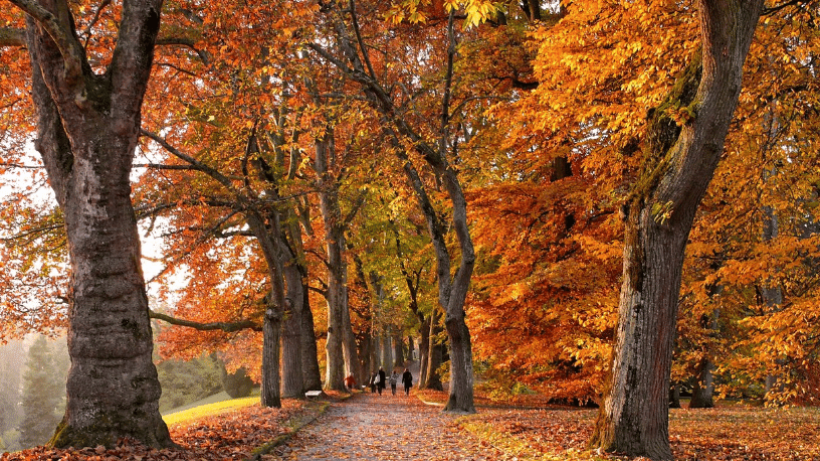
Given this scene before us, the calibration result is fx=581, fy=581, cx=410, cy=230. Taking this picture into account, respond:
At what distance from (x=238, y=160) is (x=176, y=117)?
1739 millimetres

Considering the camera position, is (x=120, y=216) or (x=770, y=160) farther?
(x=770, y=160)

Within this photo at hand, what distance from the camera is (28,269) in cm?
1434

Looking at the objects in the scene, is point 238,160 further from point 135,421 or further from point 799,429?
point 799,429

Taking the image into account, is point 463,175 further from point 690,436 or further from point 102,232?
point 102,232

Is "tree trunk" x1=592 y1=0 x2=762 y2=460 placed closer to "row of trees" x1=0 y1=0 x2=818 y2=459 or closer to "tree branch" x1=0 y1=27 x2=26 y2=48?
"row of trees" x1=0 y1=0 x2=818 y2=459

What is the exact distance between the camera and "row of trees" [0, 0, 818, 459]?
7.45 meters

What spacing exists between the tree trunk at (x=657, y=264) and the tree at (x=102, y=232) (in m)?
6.11

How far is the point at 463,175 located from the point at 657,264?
953 cm

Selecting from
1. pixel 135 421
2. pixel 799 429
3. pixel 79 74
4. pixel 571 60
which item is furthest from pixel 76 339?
pixel 799 429

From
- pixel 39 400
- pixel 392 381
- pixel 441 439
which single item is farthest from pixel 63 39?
pixel 39 400

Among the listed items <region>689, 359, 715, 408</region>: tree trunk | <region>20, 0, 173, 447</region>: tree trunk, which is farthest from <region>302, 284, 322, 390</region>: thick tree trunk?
<region>689, 359, 715, 408</region>: tree trunk

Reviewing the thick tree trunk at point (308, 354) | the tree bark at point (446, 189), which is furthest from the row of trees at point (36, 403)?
the tree bark at point (446, 189)

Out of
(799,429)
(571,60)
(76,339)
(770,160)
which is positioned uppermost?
(571,60)

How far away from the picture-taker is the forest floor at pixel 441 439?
802cm
